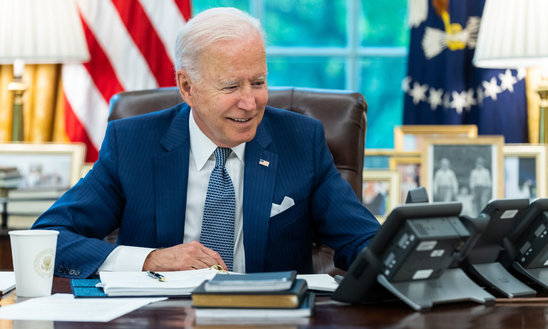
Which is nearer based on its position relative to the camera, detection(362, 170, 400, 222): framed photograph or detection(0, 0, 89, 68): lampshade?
detection(0, 0, 89, 68): lampshade

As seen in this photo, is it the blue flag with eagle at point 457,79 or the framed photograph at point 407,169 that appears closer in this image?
the framed photograph at point 407,169

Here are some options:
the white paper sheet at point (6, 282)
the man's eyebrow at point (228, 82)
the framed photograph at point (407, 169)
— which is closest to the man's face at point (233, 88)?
the man's eyebrow at point (228, 82)

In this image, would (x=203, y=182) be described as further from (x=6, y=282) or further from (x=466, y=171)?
(x=466, y=171)

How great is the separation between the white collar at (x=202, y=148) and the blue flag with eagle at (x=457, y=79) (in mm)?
1581

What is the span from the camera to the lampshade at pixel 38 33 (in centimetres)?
301

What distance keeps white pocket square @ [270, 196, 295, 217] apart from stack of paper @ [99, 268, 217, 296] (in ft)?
1.57

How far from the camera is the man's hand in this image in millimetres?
1691

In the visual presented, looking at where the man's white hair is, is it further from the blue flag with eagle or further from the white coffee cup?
the blue flag with eagle

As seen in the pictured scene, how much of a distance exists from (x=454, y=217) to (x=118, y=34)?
7.96 feet

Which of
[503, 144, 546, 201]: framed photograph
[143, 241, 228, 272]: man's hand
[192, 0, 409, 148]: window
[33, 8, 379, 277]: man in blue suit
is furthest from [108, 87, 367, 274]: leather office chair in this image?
[192, 0, 409, 148]: window

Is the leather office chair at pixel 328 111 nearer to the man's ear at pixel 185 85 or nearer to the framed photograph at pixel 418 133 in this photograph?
the man's ear at pixel 185 85

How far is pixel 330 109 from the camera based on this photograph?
2355 millimetres

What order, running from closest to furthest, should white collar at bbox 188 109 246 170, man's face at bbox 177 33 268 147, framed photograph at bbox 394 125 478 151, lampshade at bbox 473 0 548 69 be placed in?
man's face at bbox 177 33 268 147
white collar at bbox 188 109 246 170
lampshade at bbox 473 0 548 69
framed photograph at bbox 394 125 478 151

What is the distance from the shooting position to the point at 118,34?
343 cm
